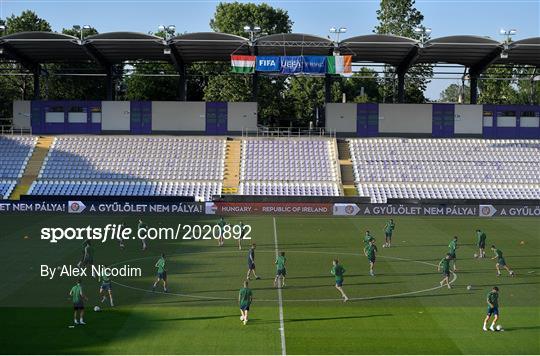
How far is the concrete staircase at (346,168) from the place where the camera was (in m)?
62.5

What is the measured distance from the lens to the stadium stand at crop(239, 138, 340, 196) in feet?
204

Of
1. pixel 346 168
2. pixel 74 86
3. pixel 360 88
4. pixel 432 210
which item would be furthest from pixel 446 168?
pixel 74 86

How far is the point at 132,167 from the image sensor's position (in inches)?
2579

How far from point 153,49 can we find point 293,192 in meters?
18.9

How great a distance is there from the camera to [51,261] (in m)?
35.3

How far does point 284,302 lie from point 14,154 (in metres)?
46.2

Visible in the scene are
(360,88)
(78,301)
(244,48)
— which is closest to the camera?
(78,301)

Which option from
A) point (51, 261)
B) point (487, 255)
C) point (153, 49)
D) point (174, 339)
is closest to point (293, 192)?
point (153, 49)

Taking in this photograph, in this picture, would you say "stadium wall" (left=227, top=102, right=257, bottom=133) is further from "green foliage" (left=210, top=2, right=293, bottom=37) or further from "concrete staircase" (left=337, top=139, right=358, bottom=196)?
"green foliage" (left=210, top=2, right=293, bottom=37)

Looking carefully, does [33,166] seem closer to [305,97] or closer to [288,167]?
[288,167]

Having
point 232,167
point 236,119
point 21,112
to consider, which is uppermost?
point 21,112

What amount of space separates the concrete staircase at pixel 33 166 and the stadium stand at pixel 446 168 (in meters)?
27.3

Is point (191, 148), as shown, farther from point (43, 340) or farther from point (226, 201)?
point (43, 340)

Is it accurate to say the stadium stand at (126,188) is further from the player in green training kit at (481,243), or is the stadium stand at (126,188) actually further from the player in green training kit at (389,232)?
the player in green training kit at (481,243)
